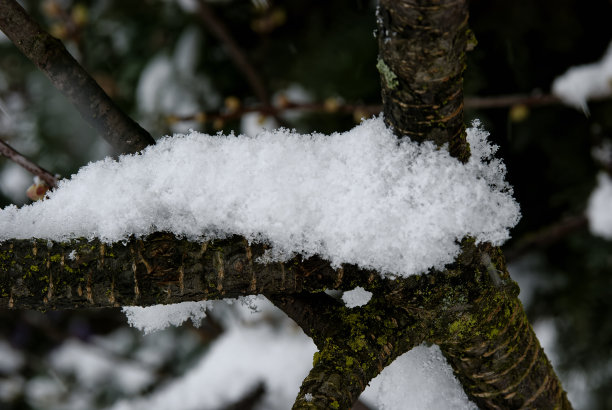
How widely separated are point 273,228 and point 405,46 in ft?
0.76

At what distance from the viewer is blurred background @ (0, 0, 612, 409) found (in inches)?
52.6

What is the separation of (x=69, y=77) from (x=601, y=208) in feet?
4.33

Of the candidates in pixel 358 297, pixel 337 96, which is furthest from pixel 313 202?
pixel 337 96

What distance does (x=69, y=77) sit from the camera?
1.96 feet

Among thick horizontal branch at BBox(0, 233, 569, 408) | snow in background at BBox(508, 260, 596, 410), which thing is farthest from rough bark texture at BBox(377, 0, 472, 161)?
snow in background at BBox(508, 260, 596, 410)

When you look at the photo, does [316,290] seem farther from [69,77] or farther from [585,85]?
[585,85]

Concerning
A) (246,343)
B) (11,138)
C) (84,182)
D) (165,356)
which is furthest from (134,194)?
(165,356)

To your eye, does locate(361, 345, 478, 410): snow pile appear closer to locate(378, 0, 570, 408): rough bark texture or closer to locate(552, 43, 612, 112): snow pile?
locate(378, 0, 570, 408): rough bark texture

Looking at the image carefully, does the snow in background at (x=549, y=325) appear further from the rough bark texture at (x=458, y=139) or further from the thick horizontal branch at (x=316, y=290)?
the thick horizontal branch at (x=316, y=290)

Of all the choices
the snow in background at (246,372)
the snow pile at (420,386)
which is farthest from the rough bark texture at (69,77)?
the snow in background at (246,372)

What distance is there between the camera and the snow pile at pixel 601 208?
1.30 metres

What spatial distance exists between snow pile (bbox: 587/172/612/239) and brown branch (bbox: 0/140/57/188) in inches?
51.8

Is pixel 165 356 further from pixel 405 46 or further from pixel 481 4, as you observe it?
pixel 405 46

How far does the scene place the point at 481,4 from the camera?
1.36 m
